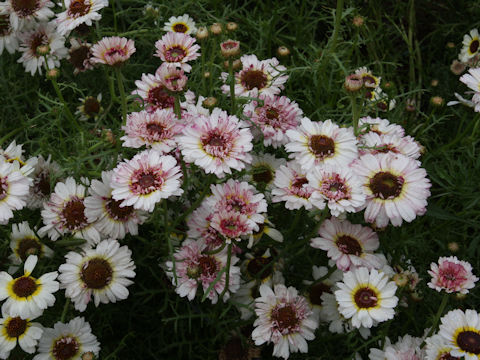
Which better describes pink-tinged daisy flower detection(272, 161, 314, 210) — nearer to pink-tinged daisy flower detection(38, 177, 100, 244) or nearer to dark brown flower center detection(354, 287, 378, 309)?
dark brown flower center detection(354, 287, 378, 309)

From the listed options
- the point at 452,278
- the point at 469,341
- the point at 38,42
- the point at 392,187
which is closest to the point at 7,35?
the point at 38,42

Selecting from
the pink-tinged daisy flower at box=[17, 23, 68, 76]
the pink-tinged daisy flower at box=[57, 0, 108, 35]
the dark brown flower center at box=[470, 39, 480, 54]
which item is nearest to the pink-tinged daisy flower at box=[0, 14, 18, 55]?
the pink-tinged daisy flower at box=[17, 23, 68, 76]

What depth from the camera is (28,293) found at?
161 cm

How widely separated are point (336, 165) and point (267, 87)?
1.74 feet

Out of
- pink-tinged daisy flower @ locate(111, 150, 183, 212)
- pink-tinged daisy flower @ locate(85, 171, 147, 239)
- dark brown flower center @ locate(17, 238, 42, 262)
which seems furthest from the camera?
dark brown flower center @ locate(17, 238, 42, 262)

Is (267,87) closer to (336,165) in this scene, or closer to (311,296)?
(336,165)

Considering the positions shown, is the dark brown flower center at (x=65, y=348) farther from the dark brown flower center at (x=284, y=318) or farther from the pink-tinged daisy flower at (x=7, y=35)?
the pink-tinged daisy flower at (x=7, y=35)

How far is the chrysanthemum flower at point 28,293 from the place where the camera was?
62.4 inches

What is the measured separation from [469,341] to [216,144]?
0.85m

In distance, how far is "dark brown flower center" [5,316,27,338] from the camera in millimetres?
1625

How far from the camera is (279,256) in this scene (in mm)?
1729

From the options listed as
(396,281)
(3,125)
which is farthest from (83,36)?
(396,281)

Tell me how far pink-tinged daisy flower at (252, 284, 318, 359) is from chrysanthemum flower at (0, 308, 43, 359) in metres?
0.63

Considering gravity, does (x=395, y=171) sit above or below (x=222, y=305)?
above
